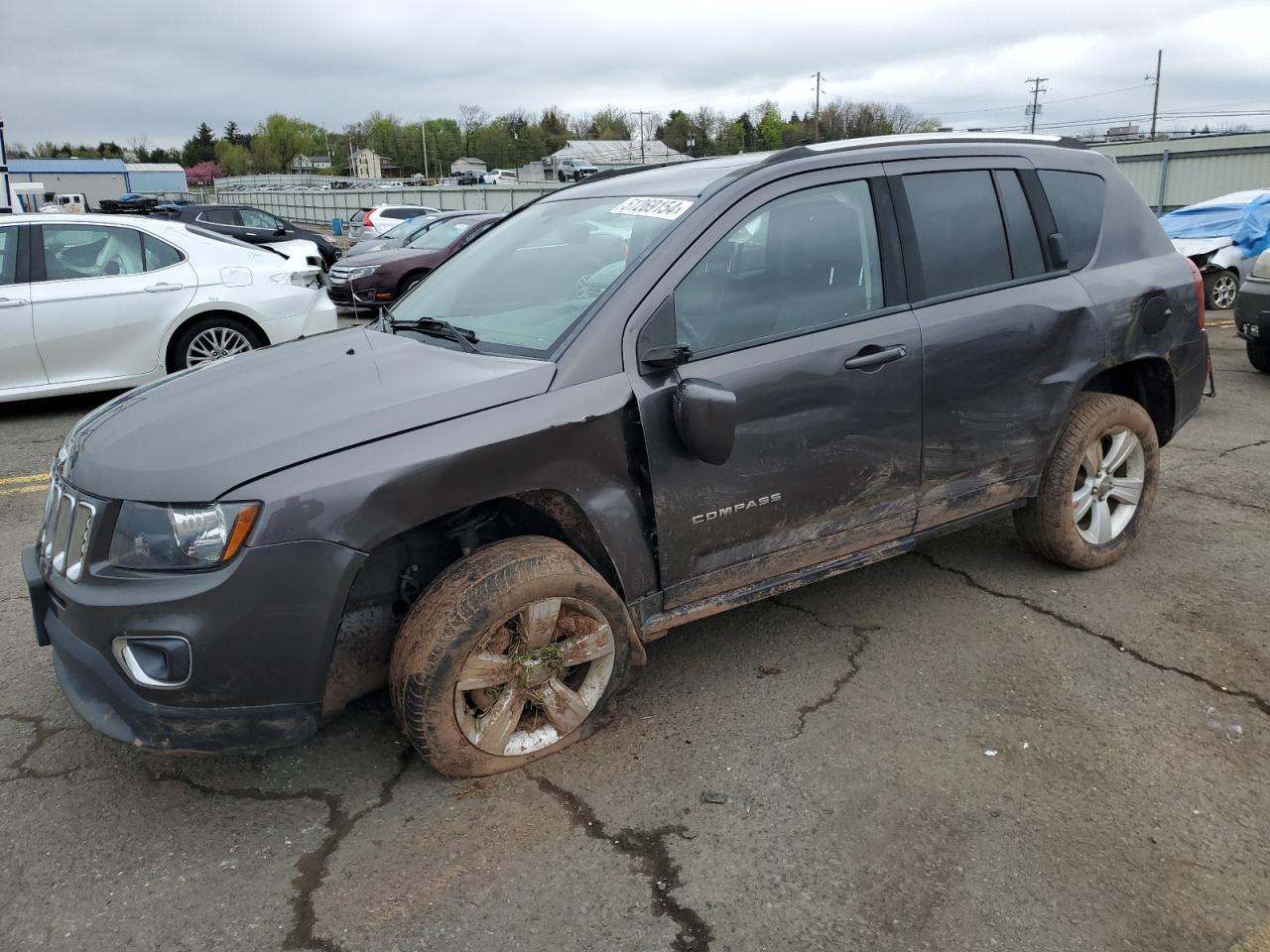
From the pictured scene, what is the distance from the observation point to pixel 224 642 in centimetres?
249

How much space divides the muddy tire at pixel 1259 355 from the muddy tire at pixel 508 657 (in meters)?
7.75

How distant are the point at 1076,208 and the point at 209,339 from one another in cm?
666

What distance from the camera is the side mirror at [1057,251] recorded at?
13.0 feet

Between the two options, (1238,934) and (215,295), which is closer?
(1238,934)

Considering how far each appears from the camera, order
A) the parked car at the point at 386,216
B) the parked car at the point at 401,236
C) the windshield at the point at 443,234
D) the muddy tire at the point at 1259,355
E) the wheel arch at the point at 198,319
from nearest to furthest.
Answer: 1. the wheel arch at the point at 198,319
2. the muddy tire at the point at 1259,355
3. the windshield at the point at 443,234
4. the parked car at the point at 401,236
5. the parked car at the point at 386,216

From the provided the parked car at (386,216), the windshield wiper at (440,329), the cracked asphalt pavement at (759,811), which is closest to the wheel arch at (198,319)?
the cracked asphalt pavement at (759,811)

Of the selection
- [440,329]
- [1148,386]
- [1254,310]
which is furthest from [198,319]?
[1254,310]

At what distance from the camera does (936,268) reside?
364cm

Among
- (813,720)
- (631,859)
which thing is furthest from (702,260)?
(631,859)

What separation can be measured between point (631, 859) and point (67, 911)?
1.43 m

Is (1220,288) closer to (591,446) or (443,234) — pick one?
(443,234)

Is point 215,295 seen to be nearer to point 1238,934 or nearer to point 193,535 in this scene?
point 193,535

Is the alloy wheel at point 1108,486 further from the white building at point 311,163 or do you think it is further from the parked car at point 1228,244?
the white building at point 311,163

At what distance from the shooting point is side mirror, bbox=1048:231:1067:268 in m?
3.96
